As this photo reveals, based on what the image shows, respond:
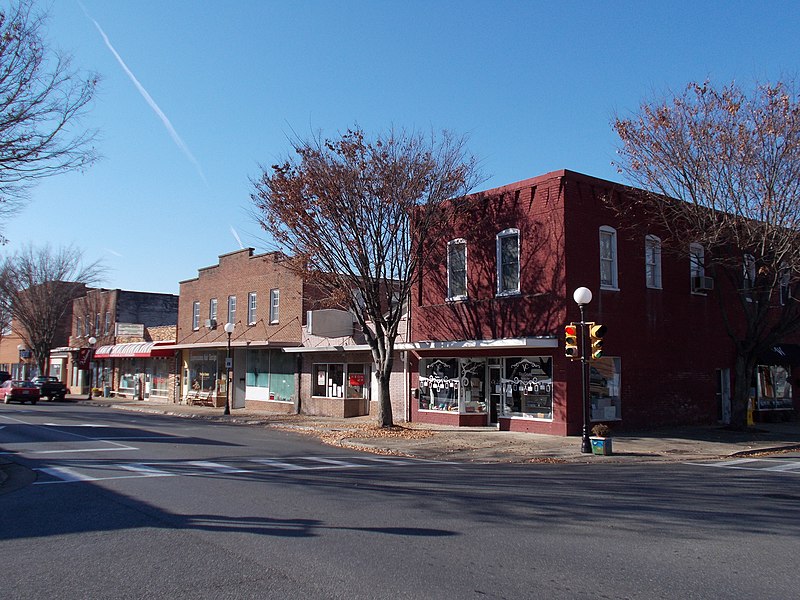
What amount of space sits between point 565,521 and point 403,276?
47.6 ft

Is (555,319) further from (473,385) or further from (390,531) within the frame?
(390,531)

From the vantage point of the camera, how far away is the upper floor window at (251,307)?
34750 mm

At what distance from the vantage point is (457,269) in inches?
960

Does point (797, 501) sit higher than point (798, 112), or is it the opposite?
point (798, 112)

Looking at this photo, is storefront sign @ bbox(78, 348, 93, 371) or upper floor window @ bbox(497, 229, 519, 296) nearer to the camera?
upper floor window @ bbox(497, 229, 519, 296)

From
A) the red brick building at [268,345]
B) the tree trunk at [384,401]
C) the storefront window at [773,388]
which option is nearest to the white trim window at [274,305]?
the red brick building at [268,345]

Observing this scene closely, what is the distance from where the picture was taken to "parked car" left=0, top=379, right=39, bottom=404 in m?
40.3

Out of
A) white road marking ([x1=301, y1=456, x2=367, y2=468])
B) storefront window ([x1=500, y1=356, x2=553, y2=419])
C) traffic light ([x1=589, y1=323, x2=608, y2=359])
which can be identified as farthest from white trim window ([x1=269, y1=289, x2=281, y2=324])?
traffic light ([x1=589, y1=323, x2=608, y2=359])

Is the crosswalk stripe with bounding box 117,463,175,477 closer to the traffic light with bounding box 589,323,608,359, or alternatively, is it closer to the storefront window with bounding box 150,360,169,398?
the traffic light with bounding box 589,323,608,359

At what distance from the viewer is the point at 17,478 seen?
Answer: 40.6ft

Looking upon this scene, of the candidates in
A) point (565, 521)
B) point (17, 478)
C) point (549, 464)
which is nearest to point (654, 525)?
point (565, 521)

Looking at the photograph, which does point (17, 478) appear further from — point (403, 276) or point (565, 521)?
point (403, 276)

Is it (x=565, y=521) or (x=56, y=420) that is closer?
(x=565, y=521)

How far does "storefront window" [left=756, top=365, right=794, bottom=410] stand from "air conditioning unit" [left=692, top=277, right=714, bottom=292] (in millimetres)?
5302
